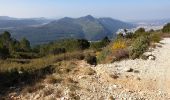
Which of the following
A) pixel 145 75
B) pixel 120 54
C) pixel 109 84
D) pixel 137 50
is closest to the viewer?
pixel 109 84

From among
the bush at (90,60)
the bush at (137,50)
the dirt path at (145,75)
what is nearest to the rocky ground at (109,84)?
the dirt path at (145,75)

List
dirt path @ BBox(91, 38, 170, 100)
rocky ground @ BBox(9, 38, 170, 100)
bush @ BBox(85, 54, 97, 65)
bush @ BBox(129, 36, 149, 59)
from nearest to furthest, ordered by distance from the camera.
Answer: rocky ground @ BBox(9, 38, 170, 100) → dirt path @ BBox(91, 38, 170, 100) → bush @ BBox(85, 54, 97, 65) → bush @ BBox(129, 36, 149, 59)

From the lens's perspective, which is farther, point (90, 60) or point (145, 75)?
point (90, 60)

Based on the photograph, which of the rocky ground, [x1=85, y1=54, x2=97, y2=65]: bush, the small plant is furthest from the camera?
[x1=85, y1=54, x2=97, y2=65]: bush

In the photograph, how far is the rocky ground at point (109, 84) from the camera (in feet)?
48.2

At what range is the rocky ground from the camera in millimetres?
14703

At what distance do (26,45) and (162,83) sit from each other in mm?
77035

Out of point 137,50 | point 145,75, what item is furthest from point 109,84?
point 137,50

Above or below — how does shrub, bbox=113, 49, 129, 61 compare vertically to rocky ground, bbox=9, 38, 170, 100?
above

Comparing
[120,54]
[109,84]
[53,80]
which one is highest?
[120,54]

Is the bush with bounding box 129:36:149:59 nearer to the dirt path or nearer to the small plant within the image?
the dirt path

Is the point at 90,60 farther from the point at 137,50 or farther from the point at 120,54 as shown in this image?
the point at 137,50

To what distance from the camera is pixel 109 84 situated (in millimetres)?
16031

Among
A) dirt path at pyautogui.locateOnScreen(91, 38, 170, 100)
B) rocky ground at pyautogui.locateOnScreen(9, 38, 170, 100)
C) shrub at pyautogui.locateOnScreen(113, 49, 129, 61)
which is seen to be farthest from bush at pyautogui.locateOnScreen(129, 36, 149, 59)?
rocky ground at pyautogui.locateOnScreen(9, 38, 170, 100)
